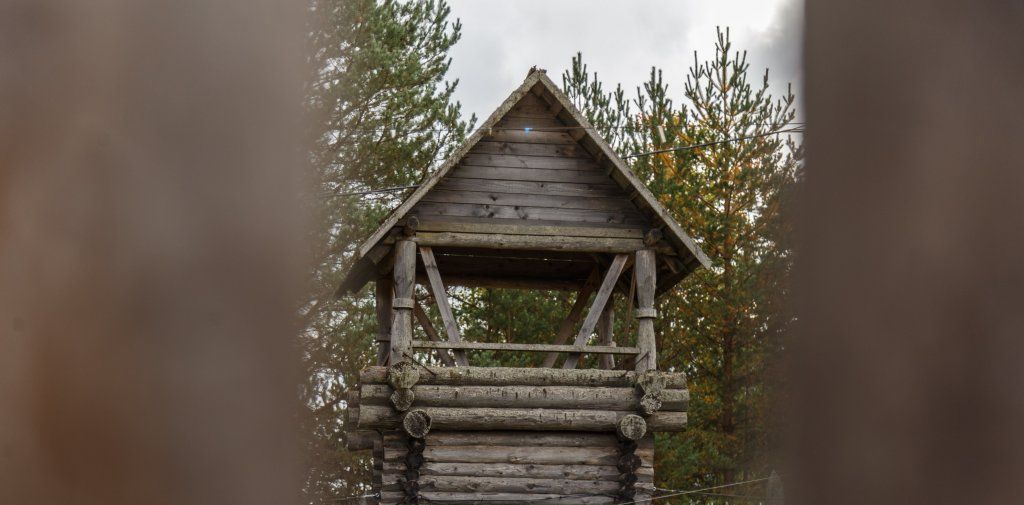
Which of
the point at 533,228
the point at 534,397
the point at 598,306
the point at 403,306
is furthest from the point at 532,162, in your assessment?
the point at 534,397

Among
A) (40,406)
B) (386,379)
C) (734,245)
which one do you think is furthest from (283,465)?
(734,245)

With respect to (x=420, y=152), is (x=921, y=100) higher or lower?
lower

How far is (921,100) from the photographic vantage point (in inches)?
59.5

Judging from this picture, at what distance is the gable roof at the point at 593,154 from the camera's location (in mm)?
10570

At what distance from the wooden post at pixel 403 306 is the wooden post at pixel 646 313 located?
2.31 metres

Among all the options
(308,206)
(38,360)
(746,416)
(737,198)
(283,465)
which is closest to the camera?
(38,360)

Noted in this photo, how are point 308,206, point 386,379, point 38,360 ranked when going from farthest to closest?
point 386,379
point 308,206
point 38,360

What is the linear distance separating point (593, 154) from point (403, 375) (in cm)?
324

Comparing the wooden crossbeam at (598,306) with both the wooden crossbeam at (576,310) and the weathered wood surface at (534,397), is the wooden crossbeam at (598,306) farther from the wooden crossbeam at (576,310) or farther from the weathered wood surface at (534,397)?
the wooden crossbeam at (576,310)

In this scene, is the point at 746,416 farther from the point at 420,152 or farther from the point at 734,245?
the point at 420,152

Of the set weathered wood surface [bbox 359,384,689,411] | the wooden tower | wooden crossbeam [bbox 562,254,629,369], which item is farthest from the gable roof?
weathered wood surface [bbox 359,384,689,411]

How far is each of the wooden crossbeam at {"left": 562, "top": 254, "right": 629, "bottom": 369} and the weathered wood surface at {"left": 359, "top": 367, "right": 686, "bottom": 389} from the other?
0.91 ft

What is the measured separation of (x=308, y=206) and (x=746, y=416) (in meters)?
21.4

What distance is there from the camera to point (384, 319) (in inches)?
483
